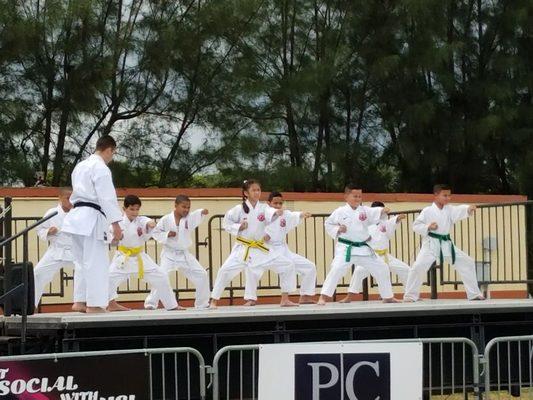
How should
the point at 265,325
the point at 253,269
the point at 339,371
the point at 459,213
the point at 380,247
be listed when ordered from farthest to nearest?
the point at 380,247
the point at 459,213
the point at 253,269
the point at 265,325
the point at 339,371

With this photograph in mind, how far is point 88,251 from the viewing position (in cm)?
1032

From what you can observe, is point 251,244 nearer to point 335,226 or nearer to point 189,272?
point 189,272

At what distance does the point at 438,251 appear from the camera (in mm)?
13172

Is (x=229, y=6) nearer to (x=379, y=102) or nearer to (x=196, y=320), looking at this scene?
(x=379, y=102)

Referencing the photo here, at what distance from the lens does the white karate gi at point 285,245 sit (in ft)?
41.9

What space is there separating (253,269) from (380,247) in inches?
111

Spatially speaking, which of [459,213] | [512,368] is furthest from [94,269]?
A: [459,213]

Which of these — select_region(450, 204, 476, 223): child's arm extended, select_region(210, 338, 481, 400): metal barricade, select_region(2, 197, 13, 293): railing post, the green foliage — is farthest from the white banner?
the green foliage

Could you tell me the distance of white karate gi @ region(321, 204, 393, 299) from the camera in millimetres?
12875

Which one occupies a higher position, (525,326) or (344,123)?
(344,123)

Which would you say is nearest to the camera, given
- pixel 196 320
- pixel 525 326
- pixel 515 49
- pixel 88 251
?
pixel 196 320

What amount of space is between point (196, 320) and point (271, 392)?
5.13 feet

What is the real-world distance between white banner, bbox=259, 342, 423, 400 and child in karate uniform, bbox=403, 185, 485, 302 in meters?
4.89

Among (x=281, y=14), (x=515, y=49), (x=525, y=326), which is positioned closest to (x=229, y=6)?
(x=281, y=14)
